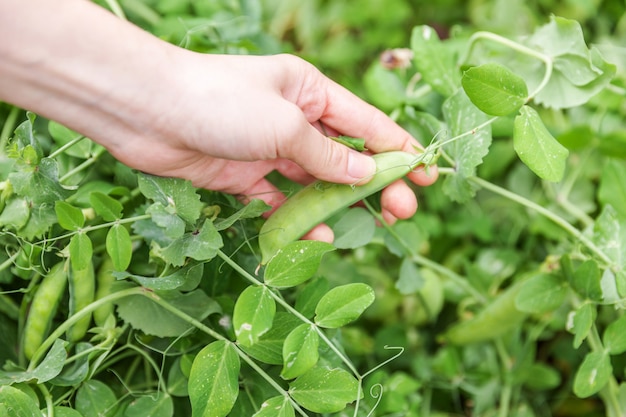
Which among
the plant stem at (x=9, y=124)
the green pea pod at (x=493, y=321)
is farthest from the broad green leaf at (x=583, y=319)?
the plant stem at (x=9, y=124)

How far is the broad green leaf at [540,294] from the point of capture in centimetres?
91

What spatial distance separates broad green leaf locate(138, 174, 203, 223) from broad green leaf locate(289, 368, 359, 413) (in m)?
0.22

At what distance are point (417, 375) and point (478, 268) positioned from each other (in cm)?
22

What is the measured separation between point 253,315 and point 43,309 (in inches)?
11.7

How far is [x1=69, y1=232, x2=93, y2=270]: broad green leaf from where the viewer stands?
0.72 m

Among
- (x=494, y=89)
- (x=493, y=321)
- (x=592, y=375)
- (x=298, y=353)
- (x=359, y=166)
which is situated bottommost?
(x=493, y=321)

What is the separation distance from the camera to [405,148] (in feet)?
2.81

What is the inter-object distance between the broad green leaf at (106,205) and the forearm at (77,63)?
86mm

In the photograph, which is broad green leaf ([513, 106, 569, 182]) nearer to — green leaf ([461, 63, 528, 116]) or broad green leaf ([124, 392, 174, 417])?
green leaf ([461, 63, 528, 116])

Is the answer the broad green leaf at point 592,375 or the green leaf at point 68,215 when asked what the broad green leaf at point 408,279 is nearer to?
the broad green leaf at point 592,375

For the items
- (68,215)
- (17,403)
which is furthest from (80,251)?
(17,403)

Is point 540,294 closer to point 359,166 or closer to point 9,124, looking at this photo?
point 359,166

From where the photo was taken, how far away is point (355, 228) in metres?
0.86

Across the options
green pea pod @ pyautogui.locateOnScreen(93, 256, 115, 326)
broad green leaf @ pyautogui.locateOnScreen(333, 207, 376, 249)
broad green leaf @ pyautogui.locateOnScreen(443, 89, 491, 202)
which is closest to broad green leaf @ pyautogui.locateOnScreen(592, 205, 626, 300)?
broad green leaf @ pyautogui.locateOnScreen(443, 89, 491, 202)
